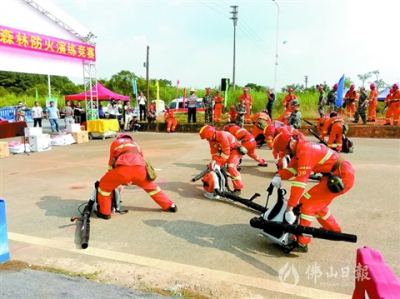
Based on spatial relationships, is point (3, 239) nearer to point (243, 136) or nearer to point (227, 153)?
point (227, 153)

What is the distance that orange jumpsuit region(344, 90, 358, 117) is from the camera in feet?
56.4

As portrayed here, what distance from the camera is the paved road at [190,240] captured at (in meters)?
3.46

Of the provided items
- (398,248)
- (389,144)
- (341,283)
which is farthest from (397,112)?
(341,283)

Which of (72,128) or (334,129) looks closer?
(334,129)

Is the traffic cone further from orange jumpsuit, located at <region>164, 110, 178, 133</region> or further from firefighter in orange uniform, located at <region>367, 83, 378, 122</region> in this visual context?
firefighter in orange uniform, located at <region>367, 83, 378, 122</region>

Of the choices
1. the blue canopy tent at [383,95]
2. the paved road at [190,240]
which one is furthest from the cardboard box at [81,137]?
the blue canopy tent at [383,95]

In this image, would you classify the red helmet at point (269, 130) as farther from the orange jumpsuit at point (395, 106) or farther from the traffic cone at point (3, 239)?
the orange jumpsuit at point (395, 106)

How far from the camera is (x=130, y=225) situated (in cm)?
501

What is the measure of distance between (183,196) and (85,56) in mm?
11892

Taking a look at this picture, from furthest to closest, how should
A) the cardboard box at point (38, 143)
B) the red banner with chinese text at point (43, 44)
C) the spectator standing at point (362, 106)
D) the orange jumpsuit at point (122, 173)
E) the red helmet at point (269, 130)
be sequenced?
the spectator standing at point (362, 106), the cardboard box at point (38, 143), the red banner with chinese text at point (43, 44), the red helmet at point (269, 130), the orange jumpsuit at point (122, 173)

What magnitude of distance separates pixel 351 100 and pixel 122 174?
16040 mm

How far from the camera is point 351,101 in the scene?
1742 centimetres

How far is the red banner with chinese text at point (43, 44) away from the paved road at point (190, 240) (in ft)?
21.3

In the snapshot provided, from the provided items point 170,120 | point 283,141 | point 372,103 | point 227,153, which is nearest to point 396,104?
point 372,103
